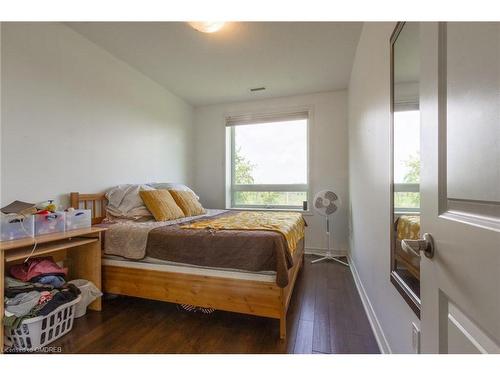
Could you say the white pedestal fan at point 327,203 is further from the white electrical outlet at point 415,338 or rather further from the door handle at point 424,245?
the door handle at point 424,245

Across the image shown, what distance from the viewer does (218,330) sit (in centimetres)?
163

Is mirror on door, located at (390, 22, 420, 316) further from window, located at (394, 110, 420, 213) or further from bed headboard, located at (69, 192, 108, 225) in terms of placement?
bed headboard, located at (69, 192, 108, 225)

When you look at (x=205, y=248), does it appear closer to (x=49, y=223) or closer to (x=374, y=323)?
(x=49, y=223)

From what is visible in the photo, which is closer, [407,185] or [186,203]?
[407,185]

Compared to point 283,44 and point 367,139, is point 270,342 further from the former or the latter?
point 283,44

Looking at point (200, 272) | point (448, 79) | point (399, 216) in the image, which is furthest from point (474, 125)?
point (200, 272)

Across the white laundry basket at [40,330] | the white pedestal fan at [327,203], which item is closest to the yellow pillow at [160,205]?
the white laundry basket at [40,330]

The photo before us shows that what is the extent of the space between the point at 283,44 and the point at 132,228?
7.78ft

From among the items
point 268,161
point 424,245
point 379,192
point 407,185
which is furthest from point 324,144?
point 424,245

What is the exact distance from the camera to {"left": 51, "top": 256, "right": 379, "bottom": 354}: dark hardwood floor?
144cm

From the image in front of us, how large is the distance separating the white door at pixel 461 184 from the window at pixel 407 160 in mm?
395

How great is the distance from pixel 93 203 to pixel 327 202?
2.84 m

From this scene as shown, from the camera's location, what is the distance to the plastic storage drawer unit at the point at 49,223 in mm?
1629

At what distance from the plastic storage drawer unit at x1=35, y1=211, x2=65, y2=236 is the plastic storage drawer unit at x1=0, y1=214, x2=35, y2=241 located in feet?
0.22
